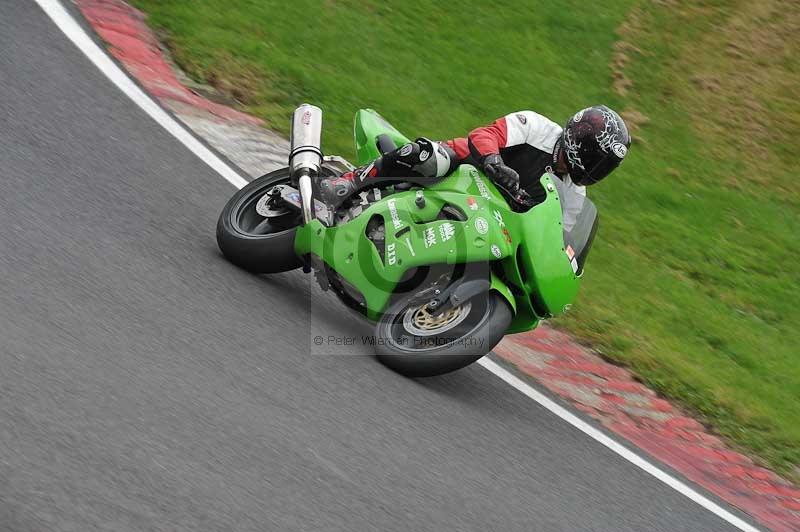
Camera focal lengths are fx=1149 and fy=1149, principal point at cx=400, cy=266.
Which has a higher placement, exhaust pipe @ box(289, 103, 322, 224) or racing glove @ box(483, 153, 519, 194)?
racing glove @ box(483, 153, 519, 194)

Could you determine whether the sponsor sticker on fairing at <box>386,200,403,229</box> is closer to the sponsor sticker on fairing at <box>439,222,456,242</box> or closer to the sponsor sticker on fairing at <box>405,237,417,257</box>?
the sponsor sticker on fairing at <box>405,237,417,257</box>

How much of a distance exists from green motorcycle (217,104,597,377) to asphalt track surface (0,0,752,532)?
219 mm

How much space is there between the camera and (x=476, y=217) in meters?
6.08

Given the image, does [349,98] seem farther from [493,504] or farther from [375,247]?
[493,504]

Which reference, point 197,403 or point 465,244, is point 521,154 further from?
point 197,403

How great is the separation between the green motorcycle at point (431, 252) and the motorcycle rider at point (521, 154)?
0.08 metres

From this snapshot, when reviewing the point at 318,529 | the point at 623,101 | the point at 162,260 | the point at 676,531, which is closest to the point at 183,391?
the point at 318,529

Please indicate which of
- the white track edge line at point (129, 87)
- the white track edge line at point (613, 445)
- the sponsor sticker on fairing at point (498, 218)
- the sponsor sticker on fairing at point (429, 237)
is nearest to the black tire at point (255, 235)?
the sponsor sticker on fairing at point (429, 237)

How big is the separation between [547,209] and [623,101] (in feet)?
24.1

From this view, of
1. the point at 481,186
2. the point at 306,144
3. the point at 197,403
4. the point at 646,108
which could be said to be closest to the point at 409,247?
the point at 481,186

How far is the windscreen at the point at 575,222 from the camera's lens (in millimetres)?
6258

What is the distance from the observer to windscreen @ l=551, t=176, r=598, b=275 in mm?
6258

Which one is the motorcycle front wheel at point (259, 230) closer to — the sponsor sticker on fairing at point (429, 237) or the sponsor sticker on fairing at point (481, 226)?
the sponsor sticker on fairing at point (429, 237)

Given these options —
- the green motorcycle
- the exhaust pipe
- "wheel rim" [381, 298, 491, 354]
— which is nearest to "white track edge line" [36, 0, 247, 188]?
the exhaust pipe
